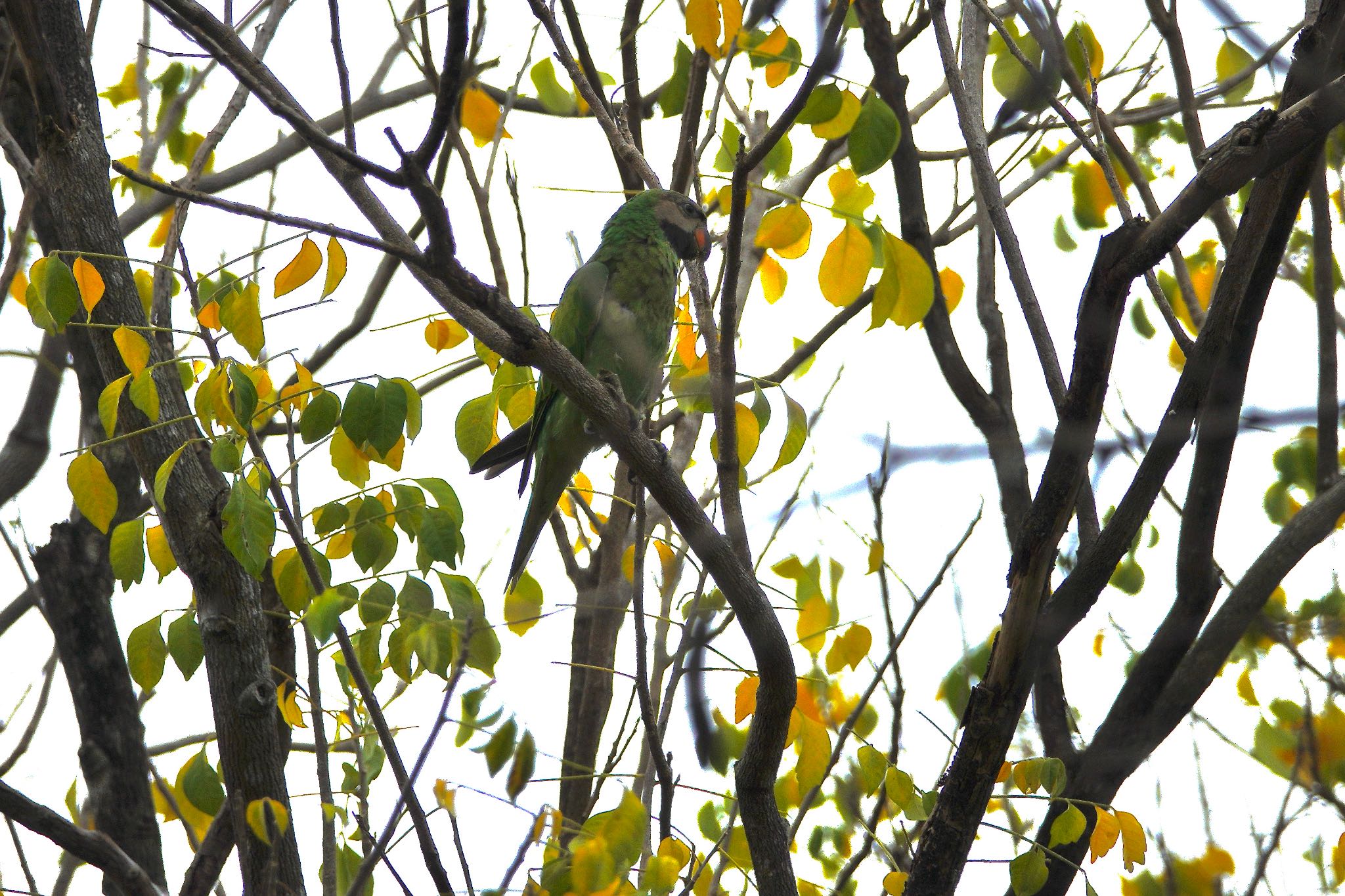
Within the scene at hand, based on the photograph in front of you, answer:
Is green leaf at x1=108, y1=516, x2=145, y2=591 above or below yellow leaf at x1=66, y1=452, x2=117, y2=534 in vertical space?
below

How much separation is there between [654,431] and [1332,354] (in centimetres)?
209

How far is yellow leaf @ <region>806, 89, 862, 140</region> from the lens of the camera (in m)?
2.47

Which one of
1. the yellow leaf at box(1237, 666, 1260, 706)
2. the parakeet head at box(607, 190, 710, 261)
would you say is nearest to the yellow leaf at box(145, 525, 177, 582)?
the parakeet head at box(607, 190, 710, 261)

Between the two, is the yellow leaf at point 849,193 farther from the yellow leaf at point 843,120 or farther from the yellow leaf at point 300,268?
the yellow leaf at point 300,268

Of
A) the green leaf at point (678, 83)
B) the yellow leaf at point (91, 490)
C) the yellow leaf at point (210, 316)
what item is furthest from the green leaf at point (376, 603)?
the green leaf at point (678, 83)

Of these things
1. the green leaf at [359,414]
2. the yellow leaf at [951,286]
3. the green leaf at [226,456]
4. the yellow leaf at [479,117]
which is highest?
the yellow leaf at [479,117]

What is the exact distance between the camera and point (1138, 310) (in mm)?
4340

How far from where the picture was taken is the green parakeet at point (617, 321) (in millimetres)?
4305

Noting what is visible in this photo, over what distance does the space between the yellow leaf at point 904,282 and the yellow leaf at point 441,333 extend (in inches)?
54.0

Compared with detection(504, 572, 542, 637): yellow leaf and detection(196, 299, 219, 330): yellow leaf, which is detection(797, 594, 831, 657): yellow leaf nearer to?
detection(504, 572, 542, 637): yellow leaf

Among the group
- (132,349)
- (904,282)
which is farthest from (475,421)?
(904,282)

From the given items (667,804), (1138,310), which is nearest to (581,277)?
(1138,310)

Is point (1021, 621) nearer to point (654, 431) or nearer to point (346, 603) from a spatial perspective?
point (346, 603)

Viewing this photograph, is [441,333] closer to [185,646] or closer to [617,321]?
[185,646]
